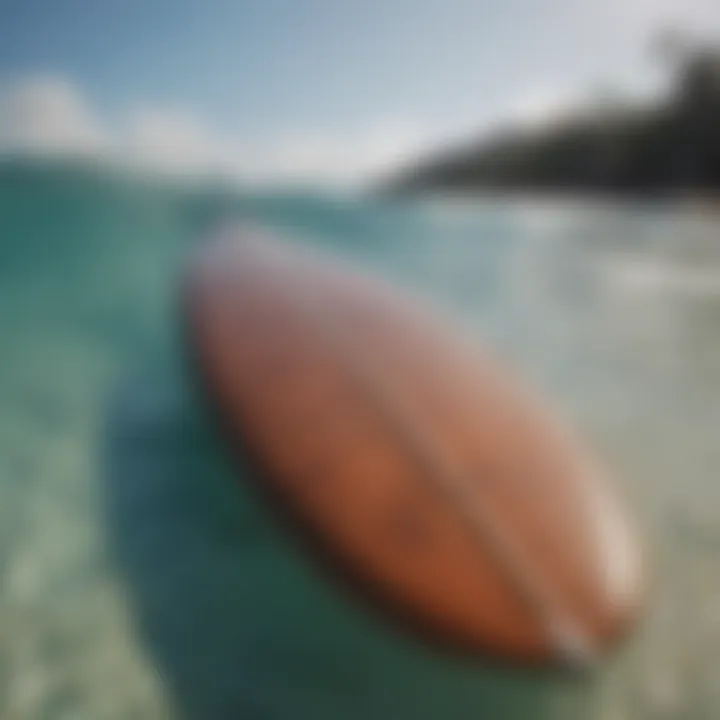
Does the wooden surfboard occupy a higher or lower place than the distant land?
lower

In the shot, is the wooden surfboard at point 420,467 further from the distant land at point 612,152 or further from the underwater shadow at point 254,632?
the distant land at point 612,152

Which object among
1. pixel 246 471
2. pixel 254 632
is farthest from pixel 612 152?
pixel 254 632

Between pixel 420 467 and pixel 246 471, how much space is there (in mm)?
422

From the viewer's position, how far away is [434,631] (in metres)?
1.28

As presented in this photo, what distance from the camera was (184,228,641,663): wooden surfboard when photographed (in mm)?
1266

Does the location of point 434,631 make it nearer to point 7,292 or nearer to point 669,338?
point 669,338

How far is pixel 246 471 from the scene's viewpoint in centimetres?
169

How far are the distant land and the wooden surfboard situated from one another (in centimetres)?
33

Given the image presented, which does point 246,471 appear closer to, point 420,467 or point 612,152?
point 420,467

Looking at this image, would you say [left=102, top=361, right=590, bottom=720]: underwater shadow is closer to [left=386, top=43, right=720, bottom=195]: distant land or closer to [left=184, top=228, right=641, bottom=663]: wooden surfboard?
[left=184, top=228, right=641, bottom=663]: wooden surfboard

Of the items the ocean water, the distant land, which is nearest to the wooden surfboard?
the ocean water

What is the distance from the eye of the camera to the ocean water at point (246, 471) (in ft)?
4.47

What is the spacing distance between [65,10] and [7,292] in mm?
736

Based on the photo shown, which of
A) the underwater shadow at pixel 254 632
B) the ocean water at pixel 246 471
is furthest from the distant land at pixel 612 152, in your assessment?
the underwater shadow at pixel 254 632
